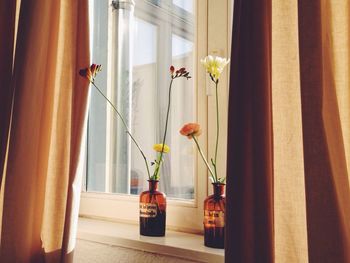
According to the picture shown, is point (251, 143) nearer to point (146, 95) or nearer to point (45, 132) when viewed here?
point (45, 132)

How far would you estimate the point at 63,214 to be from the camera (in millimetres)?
1178

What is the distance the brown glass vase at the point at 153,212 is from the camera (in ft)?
4.07

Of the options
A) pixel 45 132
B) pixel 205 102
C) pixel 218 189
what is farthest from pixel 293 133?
pixel 45 132

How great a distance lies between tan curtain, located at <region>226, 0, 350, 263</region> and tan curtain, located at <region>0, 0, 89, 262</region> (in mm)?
536

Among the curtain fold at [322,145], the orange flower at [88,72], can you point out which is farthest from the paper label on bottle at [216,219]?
the orange flower at [88,72]

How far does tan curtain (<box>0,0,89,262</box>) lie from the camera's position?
3.75ft

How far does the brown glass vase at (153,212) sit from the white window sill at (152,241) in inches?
1.2

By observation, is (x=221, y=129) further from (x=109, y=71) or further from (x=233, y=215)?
(x=109, y=71)

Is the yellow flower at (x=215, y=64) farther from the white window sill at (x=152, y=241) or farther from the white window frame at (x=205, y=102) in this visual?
the white window sill at (x=152, y=241)

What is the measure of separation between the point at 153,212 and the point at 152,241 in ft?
0.32

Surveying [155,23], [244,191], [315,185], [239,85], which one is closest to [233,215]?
[244,191]

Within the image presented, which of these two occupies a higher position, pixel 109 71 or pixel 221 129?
pixel 109 71

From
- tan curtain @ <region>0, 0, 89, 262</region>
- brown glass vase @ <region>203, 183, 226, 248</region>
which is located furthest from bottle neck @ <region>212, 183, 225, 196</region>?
tan curtain @ <region>0, 0, 89, 262</region>

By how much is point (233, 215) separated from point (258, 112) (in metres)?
0.23
